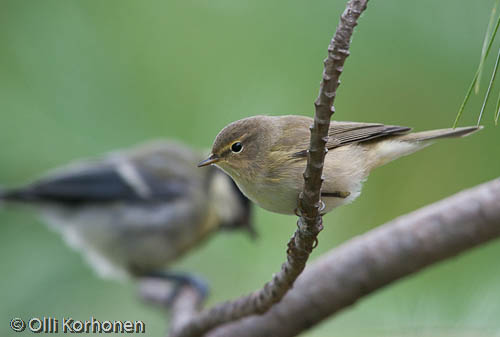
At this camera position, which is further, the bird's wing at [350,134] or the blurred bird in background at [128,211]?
the blurred bird in background at [128,211]

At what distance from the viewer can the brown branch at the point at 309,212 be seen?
0.89 meters

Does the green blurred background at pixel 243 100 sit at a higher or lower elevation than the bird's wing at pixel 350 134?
higher

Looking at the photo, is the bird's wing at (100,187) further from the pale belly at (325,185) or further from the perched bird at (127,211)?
the pale belly at (325,185)

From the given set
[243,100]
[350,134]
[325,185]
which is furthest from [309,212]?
[243,100]

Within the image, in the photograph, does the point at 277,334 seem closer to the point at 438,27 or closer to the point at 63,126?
the point at 438,27

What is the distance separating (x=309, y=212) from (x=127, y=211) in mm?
2588

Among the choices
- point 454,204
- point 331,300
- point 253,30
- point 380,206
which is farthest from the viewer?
point 253,30

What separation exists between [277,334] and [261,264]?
2.61 feet

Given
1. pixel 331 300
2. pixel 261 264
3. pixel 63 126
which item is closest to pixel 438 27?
pixel 331 300

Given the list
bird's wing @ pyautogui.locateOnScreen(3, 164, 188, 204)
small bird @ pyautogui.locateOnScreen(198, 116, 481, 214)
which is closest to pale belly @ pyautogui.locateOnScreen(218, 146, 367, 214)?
small bird @ pyautogui.locateOnScreen(198, 116, 481, 214)

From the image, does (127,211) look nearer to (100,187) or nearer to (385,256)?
(100,187)

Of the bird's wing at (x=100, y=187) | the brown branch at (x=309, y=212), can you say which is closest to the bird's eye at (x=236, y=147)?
the brown branch at (x=309, y=212)

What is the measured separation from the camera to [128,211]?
365 centimetres

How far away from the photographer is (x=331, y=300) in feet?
5.76
